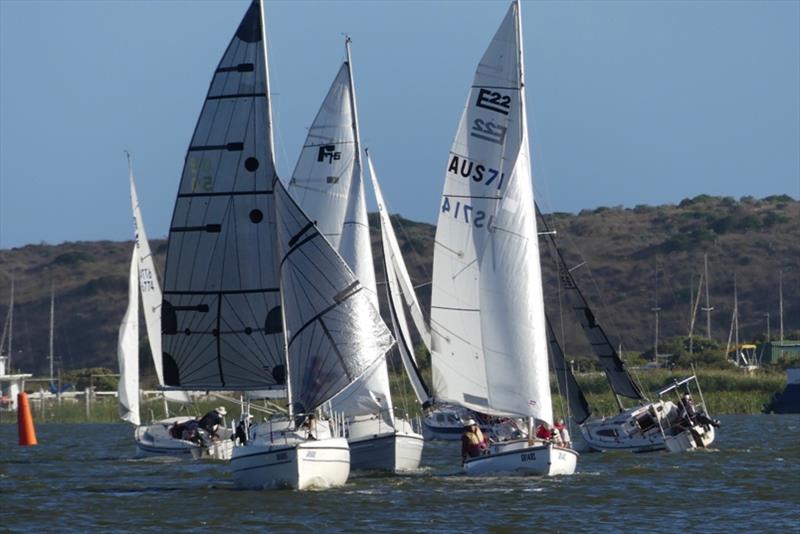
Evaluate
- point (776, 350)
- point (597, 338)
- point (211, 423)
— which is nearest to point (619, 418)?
point (597, 338)

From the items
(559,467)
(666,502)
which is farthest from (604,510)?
(559,467)

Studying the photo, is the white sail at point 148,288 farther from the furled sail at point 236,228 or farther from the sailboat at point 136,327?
the furled sail at point 236,228

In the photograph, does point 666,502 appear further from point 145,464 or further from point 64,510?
point 145,464

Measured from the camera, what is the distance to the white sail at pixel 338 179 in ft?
141

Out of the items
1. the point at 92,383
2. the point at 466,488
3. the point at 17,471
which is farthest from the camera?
the point at 92,383

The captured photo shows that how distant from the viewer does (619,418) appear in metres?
49.8

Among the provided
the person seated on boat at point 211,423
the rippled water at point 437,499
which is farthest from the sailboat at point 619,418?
the person seated on boat at point 211,423

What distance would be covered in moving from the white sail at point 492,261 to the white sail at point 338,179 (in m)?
3.19

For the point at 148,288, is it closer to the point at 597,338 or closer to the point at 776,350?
the point at 597,338

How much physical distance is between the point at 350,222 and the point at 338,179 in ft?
5.02

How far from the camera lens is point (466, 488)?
35.5 meters

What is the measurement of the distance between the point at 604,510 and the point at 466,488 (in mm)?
4211

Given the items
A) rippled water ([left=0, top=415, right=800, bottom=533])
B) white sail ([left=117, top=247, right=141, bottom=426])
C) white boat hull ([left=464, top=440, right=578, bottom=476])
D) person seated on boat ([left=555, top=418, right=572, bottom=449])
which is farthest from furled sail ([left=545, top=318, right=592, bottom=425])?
white boat hull ([left=464, top=440, right=578, bottom=476])

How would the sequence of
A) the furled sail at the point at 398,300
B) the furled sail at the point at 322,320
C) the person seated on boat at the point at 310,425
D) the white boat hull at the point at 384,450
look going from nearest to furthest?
the person seated on boat at the point at 310,425 < the furled sail at the point at 322,320 < the white boat hull at the point at 384,450 < the furled sail at the point at 398,300
